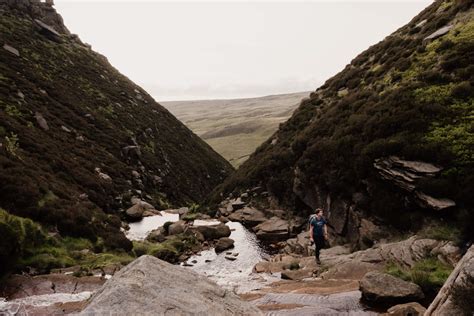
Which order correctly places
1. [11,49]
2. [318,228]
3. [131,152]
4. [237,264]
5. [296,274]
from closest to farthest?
[296,274]
[318,228]
[237,264]
[11,49]
[131,152]

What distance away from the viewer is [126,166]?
51.8 meters

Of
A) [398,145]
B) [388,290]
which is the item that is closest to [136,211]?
[398,145]

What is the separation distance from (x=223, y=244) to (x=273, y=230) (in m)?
4.77

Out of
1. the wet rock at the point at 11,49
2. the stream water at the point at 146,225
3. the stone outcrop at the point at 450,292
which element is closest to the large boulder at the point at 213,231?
the stream water at the point at 146,225

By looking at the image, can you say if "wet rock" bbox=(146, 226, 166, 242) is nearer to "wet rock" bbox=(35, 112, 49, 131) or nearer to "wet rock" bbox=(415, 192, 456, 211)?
"wet rock" bbox=(35, 112, 49, 131)

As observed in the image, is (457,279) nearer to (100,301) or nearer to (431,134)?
(100,301)

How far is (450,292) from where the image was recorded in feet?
33.5

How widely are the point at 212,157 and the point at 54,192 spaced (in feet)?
170

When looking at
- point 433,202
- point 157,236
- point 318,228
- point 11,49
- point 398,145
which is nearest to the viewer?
point 433,202

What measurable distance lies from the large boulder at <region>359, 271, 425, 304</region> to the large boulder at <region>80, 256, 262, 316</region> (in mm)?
6902

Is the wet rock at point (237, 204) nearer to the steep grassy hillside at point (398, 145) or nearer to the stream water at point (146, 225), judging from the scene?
the steep grassy hillside at point (398, 145)

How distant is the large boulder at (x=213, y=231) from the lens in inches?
1318

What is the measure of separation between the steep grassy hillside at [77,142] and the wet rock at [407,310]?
772 inches

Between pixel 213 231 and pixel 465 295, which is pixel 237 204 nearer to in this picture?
pixel 213 231
